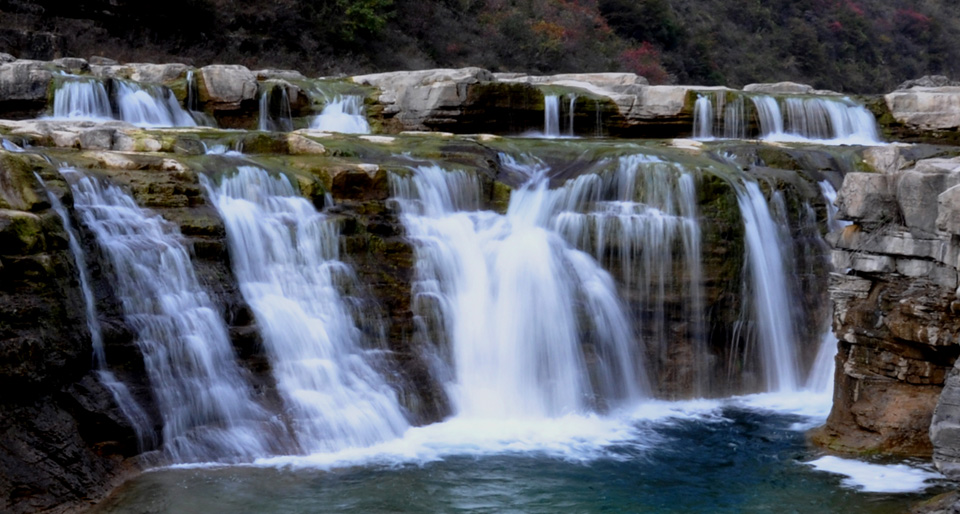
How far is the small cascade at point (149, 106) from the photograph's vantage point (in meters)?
16.8

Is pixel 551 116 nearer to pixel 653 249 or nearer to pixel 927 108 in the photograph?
pixel 927 108

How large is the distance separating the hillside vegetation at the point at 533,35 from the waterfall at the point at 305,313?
51.2ft

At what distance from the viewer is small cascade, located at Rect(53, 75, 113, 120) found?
16.4 m

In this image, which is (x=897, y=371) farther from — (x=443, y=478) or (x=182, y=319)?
(x=182, y=319)

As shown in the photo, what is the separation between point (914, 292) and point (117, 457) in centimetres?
664

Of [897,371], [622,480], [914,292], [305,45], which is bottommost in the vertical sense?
[622,480]

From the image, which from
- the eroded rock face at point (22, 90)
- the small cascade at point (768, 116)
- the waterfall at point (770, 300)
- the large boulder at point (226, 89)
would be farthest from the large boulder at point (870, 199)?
the eroded rock face at point (22, 90)

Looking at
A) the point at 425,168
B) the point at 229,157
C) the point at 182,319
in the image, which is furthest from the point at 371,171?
the point at 182,319

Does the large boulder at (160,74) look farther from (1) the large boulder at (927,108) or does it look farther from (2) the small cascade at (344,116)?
(1) the large boulder at (927,108)

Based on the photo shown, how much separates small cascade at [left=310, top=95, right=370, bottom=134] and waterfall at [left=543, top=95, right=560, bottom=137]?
3.17 metres

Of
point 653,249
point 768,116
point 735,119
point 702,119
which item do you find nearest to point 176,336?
point 653,249

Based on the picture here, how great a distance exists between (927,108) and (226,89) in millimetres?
A: 12492

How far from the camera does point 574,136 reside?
61.4ft

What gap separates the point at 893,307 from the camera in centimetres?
870
